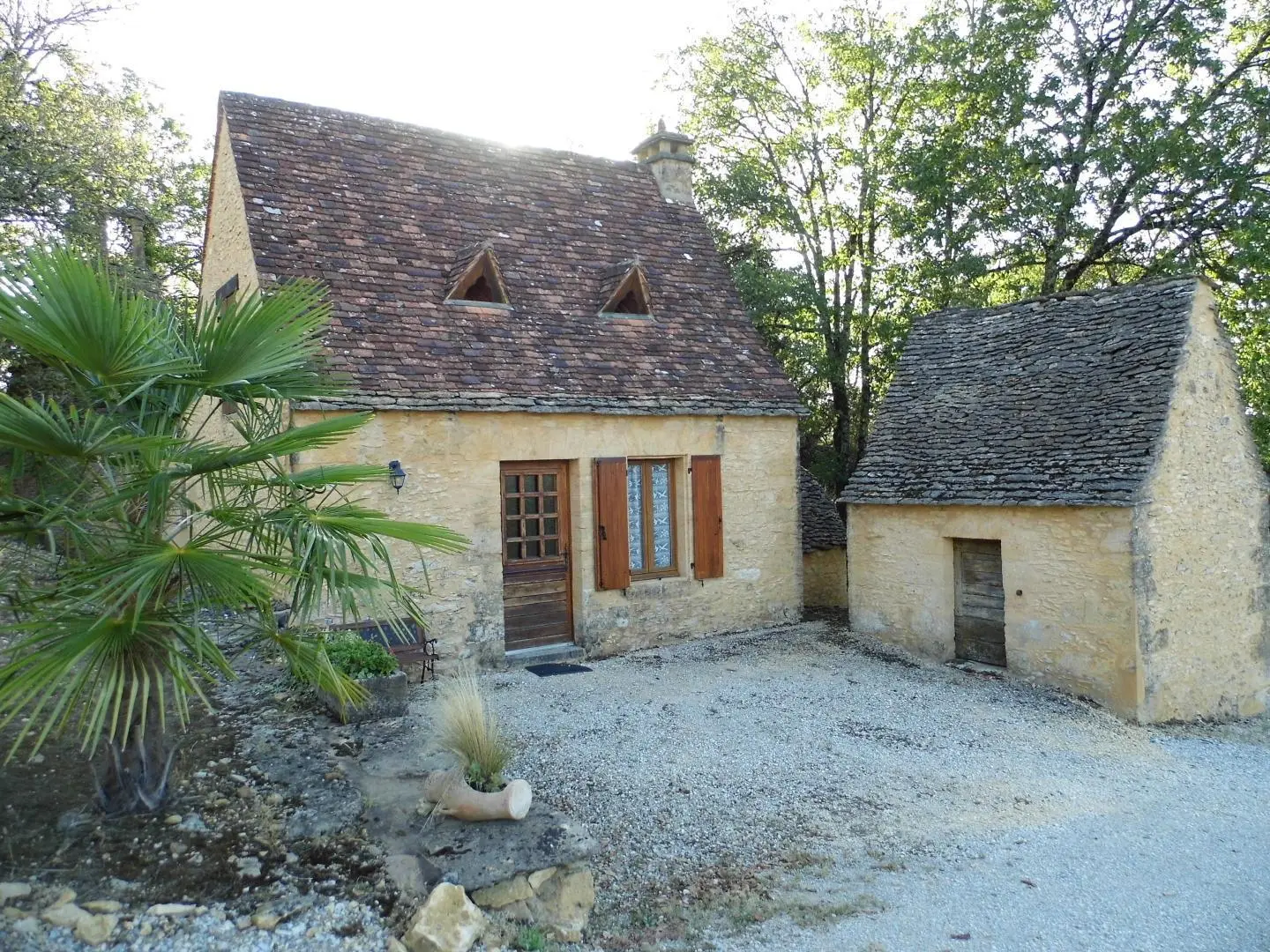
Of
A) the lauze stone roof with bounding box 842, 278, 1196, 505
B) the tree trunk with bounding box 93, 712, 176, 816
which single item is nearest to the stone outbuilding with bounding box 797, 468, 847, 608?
the lauze stone roof with bounding box 842, 278, 1196, 505

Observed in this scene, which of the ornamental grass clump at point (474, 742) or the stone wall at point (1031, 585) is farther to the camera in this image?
the stone wall at point (1031, 585)

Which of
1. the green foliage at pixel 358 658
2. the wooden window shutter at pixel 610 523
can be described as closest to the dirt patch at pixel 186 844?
the green foliage at pixel 358 658

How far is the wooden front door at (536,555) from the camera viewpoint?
10.4m

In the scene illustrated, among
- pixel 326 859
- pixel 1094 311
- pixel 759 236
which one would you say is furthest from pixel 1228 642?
pixel 759 236

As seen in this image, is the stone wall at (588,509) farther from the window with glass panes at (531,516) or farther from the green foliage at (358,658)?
the green foliage at (358,658)

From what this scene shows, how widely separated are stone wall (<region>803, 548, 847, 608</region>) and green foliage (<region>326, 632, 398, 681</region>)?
8.18 metres

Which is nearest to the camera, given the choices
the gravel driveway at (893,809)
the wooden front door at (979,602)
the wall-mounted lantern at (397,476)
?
the gravel driveway at (893,809)

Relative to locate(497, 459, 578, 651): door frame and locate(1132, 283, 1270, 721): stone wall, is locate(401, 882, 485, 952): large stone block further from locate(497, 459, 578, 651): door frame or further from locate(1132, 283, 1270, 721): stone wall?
locate(1132, 283, 1270, 721): stone wall

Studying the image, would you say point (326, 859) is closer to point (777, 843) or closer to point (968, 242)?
point (777, 843)

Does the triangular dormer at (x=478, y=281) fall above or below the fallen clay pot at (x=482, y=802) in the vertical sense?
above

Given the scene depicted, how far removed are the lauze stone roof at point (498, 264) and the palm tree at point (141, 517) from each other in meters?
4.24

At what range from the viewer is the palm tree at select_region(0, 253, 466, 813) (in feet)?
12.4

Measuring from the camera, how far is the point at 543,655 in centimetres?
1045

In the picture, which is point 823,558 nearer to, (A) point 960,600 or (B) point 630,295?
(A) point 960,600
